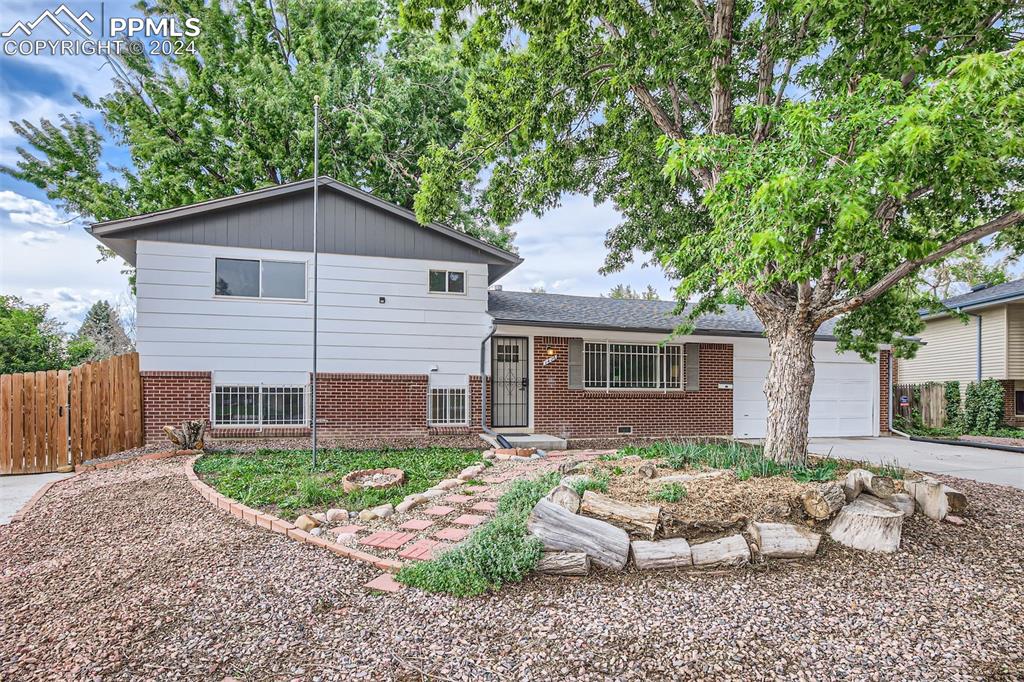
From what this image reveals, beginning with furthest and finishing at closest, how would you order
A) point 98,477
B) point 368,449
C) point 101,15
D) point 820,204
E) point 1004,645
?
point 101,15, point 368,449, point 98,477, point 820,204, point 1004,645

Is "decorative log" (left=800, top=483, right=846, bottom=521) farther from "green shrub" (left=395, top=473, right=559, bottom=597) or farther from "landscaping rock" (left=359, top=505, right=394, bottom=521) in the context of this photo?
"landscaping rock" (left=359, top=505, right=394, bottom=521)

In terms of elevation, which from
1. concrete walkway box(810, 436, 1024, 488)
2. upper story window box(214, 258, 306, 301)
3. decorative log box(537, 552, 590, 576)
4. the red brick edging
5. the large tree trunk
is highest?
upper story window box(214, 258, 306, 301)

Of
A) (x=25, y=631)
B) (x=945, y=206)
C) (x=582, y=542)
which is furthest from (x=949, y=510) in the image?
(x=25, y=631)

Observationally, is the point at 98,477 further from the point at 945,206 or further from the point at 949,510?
the point at 945,206

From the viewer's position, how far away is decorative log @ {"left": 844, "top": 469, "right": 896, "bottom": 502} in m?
4.36

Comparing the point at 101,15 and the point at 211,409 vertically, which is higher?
the point at 101,15

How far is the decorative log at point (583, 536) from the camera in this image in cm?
360

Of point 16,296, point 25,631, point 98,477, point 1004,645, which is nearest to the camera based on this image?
point 1004,645

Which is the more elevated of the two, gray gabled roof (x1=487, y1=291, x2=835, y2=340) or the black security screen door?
gray gabled roof (x1=487, y1=291, x2=835, y2=340)

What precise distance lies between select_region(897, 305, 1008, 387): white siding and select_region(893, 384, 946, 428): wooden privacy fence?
1.21m

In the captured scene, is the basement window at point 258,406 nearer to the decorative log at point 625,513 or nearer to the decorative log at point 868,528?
the decorative log at point 625,513

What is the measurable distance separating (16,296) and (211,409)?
18.5 meters

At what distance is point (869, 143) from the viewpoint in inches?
152

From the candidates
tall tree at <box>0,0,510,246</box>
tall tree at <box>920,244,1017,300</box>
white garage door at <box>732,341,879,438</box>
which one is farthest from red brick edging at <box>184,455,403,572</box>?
tall tree at <box>920,244,1017,300</box>
